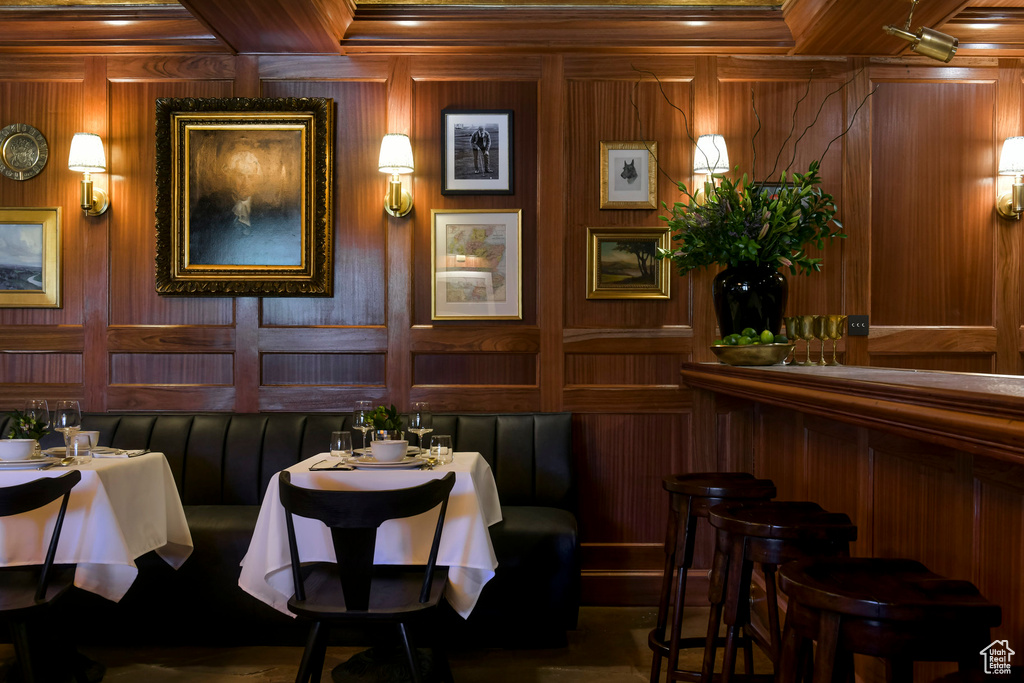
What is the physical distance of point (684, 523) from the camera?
2432mm

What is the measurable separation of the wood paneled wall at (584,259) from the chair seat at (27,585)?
1.37m

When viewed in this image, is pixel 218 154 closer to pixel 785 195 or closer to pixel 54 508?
pixel 54 508

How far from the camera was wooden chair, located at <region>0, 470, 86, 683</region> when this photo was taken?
2.09m

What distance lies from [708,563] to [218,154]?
319cm

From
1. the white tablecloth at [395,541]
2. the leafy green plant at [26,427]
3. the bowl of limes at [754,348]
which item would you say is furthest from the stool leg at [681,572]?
the leafy green plant at [26,427]

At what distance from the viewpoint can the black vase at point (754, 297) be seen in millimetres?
3041

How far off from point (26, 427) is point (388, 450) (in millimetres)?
1340

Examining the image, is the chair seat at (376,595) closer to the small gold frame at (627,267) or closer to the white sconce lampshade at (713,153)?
the small gold frame at (627,267)

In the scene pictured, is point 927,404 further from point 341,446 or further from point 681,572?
point 341,446

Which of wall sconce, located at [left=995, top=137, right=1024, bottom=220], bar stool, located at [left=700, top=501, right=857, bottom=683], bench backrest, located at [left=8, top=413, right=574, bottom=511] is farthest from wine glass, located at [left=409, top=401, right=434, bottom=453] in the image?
wall sconce, located at [left=995, top=137, right=1024, bottom=220]

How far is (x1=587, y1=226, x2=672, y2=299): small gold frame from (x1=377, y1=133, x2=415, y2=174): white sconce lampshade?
95 cm

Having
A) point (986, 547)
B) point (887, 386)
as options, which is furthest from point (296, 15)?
point (986, 547)

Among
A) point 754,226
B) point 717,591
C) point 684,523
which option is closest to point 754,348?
point 754,226

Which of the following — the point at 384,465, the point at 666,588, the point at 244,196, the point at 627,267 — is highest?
the point at 244,196
